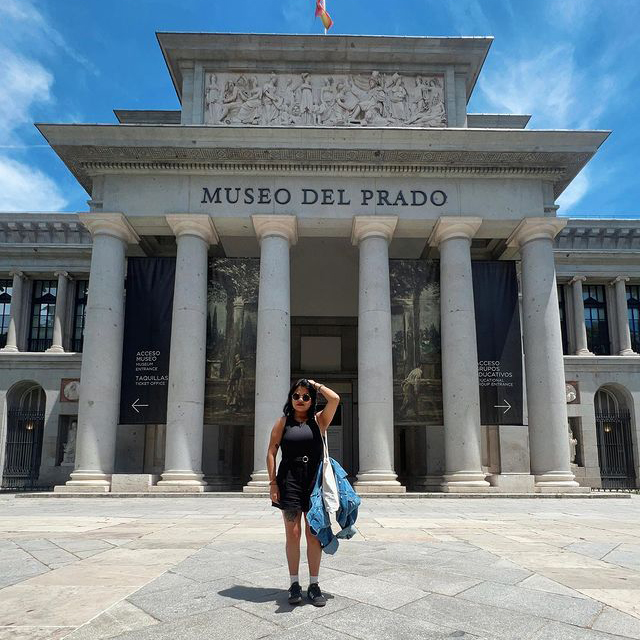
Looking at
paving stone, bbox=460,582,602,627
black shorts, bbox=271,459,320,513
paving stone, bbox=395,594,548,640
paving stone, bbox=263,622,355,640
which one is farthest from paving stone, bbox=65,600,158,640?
paving stone, bbox=460,582,602,627

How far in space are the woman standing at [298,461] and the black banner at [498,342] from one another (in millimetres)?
19797

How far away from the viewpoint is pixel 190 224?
24.7m

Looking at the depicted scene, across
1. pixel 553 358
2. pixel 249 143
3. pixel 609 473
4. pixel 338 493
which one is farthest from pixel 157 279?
pixel 609 473

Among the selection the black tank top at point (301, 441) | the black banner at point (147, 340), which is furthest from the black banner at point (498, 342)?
the black tank top at point (301, 441)

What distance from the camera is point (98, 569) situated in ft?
22.4

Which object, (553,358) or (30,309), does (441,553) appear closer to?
(553,358)

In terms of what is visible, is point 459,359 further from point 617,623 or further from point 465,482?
point 617,623

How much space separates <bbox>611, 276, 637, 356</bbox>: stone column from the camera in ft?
132

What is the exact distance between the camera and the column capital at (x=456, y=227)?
24.9 m

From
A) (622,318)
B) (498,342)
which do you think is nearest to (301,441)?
(498,342)

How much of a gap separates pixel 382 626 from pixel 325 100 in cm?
2468

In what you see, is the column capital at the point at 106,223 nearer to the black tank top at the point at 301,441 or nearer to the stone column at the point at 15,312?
the stone column at the point at 15,312

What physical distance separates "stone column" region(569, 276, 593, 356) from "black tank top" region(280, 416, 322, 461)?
37.6 m

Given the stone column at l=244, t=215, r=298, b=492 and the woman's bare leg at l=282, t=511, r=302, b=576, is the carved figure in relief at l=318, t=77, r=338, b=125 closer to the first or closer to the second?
the stone column at l=244, t=215, r=298, b=492
